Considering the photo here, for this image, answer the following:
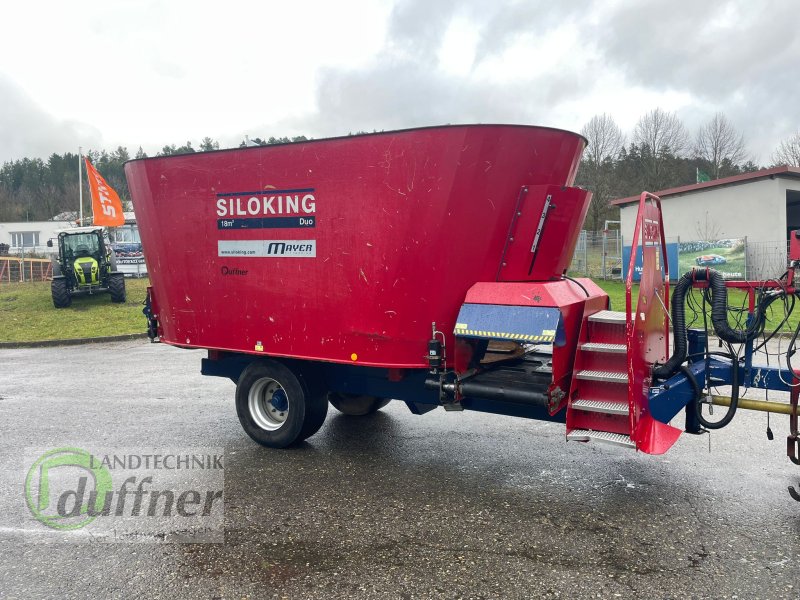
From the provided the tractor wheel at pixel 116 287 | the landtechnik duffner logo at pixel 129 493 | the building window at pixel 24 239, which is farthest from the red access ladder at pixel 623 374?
the building window at pixel 24 239

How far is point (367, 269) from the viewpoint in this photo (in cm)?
487

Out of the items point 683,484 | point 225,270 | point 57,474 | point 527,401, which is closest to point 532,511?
point 527,401

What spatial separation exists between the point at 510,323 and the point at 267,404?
278 centimetres

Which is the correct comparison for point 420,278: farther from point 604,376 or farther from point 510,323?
point 604,376

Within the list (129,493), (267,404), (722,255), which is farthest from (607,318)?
(722,255)

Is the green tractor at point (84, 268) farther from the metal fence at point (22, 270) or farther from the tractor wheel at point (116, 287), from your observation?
the metal fence at point (22, 270)

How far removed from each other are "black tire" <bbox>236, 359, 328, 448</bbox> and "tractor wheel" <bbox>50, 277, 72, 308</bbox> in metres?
15.8

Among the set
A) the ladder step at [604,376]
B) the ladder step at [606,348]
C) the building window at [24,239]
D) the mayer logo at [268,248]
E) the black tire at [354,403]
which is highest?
the building window at [24,239]

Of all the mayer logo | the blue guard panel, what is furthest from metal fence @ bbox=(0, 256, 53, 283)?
the blue guard panel

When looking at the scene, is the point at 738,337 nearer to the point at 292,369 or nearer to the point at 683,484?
the point at 683,484

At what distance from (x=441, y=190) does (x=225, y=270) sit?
2242 mm

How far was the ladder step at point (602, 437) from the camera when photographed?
4113 millimetres

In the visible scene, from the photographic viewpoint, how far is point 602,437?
419 cm

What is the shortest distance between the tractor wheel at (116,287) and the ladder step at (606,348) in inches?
731
